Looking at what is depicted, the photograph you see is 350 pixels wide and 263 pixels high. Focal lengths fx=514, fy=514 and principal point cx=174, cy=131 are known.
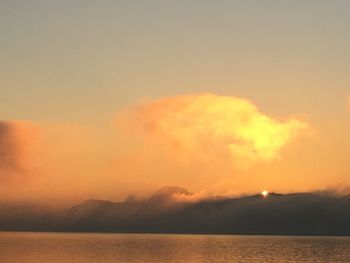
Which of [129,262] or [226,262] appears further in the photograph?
[226,262]

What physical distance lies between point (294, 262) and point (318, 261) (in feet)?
34.0

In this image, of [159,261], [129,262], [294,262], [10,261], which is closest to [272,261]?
[294,262]

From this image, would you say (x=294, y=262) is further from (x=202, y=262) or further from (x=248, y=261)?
(x=202, y=262)

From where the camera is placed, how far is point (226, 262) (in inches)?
5320

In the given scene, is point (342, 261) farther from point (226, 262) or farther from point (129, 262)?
point (129, 262)

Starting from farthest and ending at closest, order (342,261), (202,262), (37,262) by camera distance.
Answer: (342,261)
(202,262)
(37,262)

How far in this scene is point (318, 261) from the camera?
147 meters

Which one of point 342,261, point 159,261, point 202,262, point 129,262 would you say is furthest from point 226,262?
point 342,261

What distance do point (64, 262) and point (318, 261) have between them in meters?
71.7

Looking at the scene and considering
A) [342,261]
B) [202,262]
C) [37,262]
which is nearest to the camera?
[37,262]

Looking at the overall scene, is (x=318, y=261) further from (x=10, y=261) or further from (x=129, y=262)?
(x=10, y=261)

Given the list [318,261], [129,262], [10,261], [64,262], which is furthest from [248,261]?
[10,261]

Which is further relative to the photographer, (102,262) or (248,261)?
(248,261)

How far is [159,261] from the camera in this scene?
136 m
